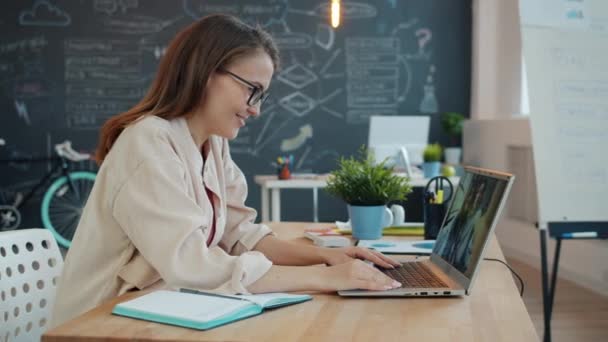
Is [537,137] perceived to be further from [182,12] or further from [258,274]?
[182,12]

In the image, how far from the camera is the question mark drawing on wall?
6102mm

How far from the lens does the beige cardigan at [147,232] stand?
4.25 ft

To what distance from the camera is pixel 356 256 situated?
1.60 m

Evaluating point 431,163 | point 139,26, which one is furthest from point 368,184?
point 139,26

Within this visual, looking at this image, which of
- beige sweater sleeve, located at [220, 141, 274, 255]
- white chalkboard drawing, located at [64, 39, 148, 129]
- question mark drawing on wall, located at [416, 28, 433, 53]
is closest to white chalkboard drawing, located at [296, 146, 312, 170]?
question mark drawing on wall, located at [416, 28, 433, 53]

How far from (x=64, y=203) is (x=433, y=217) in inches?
185

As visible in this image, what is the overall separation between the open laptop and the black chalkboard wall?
4.52 m

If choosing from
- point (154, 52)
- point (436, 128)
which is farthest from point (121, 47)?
point (436, 128)

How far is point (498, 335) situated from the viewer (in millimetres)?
1072

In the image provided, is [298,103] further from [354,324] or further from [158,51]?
[354,324]

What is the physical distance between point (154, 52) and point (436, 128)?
2453 mm

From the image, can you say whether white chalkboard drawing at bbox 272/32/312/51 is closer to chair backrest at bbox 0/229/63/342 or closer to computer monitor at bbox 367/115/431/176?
computer monitor at bbox 367/115/431/176

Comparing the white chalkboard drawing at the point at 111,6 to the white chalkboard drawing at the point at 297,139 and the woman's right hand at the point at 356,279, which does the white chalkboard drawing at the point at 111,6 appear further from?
the woman's right hand at the point at 356,279

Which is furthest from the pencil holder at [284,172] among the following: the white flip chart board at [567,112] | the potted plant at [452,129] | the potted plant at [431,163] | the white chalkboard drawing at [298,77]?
the white flip chart board at [567,112]
